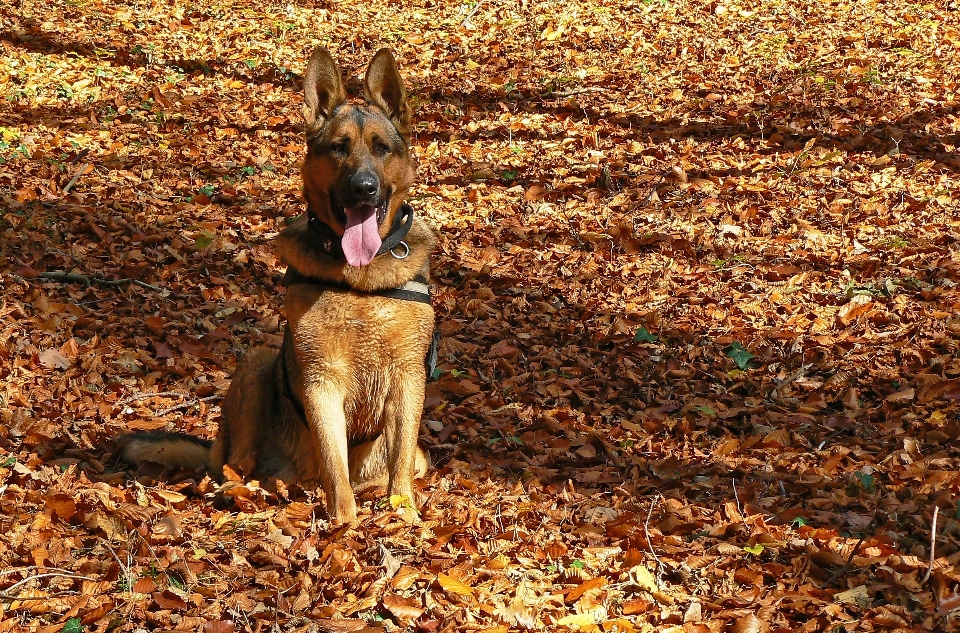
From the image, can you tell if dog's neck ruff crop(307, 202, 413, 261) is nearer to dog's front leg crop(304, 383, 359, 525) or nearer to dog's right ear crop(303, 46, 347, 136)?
dog's right ear crop(303, 46, 347, 136)

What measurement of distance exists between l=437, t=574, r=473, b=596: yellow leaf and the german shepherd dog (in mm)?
984

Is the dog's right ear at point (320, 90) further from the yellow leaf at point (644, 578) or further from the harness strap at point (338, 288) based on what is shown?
the yellow leaf at point (644, 578)

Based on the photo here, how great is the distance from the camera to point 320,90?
5641 mm

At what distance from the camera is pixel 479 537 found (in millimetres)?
5047

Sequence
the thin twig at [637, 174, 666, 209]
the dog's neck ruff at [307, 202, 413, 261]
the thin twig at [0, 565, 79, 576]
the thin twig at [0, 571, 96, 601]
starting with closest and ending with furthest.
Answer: the thin twig at [0, 571, 96, 601]
the thin twig at [0, 565, 79, 576]
the dog's neck ruff at [307, 202, 413, 261]
the thin twig at [637, 174, 666, 209]

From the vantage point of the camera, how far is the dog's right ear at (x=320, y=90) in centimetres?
553

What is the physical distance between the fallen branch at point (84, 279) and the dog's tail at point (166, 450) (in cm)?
299

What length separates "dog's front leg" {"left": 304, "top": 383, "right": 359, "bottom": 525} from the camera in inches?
211

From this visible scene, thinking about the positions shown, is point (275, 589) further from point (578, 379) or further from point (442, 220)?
point (442, 220)

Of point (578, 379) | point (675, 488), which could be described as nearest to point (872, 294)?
point (578, 379)

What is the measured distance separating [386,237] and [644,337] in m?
3.30

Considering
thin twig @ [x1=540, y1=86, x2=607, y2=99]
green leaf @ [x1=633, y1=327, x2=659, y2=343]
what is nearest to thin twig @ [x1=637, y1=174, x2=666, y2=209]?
green leaf @ [x1=633, y1=327, x2=659, y2=343]

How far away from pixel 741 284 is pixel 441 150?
4.94 metres

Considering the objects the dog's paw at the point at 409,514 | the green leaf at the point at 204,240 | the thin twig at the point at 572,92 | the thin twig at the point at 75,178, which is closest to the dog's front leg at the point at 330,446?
the dog's paw at the point at 409,514
